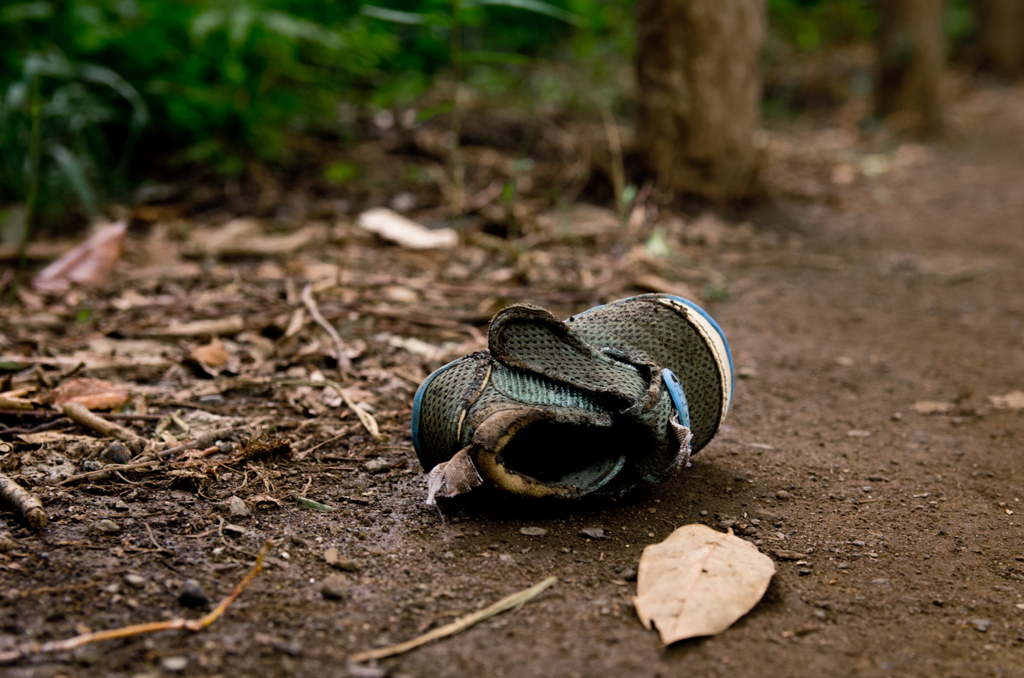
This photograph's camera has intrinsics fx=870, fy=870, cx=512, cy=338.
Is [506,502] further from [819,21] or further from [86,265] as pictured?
A: [819,21]

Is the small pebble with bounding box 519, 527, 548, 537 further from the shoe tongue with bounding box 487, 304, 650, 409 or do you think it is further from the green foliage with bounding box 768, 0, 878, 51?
the green foliage with bounding box 768, 0, 878, 51

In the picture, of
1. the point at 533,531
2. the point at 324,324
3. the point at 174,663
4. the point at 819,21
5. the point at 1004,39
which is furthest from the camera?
the point at 1004,39

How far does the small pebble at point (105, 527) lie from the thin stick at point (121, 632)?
0.86ft

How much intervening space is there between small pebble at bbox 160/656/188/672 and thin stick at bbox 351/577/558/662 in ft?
0.65

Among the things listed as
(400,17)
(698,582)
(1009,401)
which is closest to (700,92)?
(400,17)

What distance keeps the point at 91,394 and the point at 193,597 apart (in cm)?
82

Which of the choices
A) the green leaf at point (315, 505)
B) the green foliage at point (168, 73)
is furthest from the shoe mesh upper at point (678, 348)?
the green foliage at point (168, 73)

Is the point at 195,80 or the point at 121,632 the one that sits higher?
the point at 195,80

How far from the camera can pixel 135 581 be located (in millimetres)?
1187

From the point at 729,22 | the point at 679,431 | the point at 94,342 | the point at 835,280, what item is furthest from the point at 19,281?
the point at 729,22

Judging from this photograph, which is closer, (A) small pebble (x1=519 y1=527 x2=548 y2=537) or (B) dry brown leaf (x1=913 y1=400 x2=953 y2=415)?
(A) small pebble (x1=519 y1=527 x2=548 y2=537)

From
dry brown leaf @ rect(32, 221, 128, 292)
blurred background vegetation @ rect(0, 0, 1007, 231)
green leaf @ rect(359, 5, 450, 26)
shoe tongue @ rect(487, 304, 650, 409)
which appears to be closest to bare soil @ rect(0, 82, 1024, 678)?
dry brown leaf @ rect(32, 221, 128, 292)

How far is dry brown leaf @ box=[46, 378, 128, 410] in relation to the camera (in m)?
1.76

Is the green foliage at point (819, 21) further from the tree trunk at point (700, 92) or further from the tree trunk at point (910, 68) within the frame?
the tree trunk at point (700, 92)
